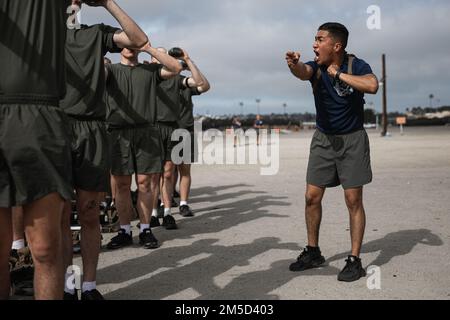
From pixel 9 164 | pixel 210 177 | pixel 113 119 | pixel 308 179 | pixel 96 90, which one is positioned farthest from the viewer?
pixel 210 177

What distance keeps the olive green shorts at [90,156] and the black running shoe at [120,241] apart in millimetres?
2251

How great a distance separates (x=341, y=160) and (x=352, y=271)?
973 millimetres

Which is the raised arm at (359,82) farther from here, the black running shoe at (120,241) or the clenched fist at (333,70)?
the black running shoe at (120,241)

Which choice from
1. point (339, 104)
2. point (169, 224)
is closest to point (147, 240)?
point (169, 224)

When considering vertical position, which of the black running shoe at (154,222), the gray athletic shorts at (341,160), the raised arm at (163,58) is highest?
the raised arm at (163,58)

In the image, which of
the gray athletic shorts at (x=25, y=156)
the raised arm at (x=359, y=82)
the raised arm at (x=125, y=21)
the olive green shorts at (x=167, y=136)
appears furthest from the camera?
the olive green shorts at (x=167, y=136)

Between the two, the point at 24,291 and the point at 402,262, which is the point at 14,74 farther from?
the point at 402,262

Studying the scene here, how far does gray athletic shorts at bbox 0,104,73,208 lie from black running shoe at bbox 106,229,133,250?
11.7 feet

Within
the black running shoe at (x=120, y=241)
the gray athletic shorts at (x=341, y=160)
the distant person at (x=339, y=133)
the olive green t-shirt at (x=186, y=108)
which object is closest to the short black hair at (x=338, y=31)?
the distant person at (x=339, y=133)

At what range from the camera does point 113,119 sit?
595 centimetres

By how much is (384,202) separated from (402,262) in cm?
394

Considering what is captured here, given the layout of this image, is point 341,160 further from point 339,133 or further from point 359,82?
point 359,82

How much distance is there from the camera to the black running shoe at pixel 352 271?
A: 456 cm
